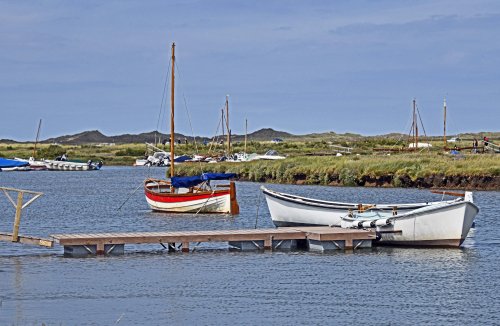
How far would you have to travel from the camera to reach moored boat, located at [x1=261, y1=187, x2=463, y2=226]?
34.6 meters

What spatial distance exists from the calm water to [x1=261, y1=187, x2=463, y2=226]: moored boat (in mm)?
2284

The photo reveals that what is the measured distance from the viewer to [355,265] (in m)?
29.2

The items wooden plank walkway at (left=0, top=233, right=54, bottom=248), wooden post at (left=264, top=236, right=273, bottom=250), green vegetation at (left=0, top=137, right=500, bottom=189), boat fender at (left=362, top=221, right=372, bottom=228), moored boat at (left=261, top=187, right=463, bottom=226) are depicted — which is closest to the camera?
wooden plank walkway at (left=0, top=233, right=54, bottom=248)

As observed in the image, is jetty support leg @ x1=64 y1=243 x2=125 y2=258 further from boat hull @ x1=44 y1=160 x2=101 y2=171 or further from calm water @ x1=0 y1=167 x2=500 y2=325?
boat hull @ x1=44 y1=160 x2=101 y2=171

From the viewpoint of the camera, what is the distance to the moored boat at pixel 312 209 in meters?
34.6

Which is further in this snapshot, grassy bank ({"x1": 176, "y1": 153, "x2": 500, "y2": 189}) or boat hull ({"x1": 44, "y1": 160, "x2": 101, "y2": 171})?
boat hull ({"x1": 44, "y1": 160, "x2": 101, "y2": 171})

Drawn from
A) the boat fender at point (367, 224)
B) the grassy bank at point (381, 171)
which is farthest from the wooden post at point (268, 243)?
the grassy bank at point (381, 171)

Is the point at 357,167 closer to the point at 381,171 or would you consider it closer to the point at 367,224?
the point at 381,171

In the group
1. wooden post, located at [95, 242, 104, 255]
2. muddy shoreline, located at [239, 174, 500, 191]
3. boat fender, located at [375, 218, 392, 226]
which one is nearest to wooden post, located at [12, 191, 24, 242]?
wooden post, located at [95, 242, 104, 255]

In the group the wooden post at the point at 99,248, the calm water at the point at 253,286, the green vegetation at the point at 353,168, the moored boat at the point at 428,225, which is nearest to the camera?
the calm water at the point at 253,286

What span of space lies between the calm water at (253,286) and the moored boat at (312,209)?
228 cm

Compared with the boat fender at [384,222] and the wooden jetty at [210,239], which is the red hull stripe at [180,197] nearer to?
the wooden jetty at [210,239]

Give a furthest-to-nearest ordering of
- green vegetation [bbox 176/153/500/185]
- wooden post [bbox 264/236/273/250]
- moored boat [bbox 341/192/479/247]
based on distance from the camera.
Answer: green vegetation [bbox 176/153/500/185] → wooden post [bbox 264/236/273/250] → moored boat [bbox 341/192/479/247]

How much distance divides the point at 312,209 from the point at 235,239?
184 inches
